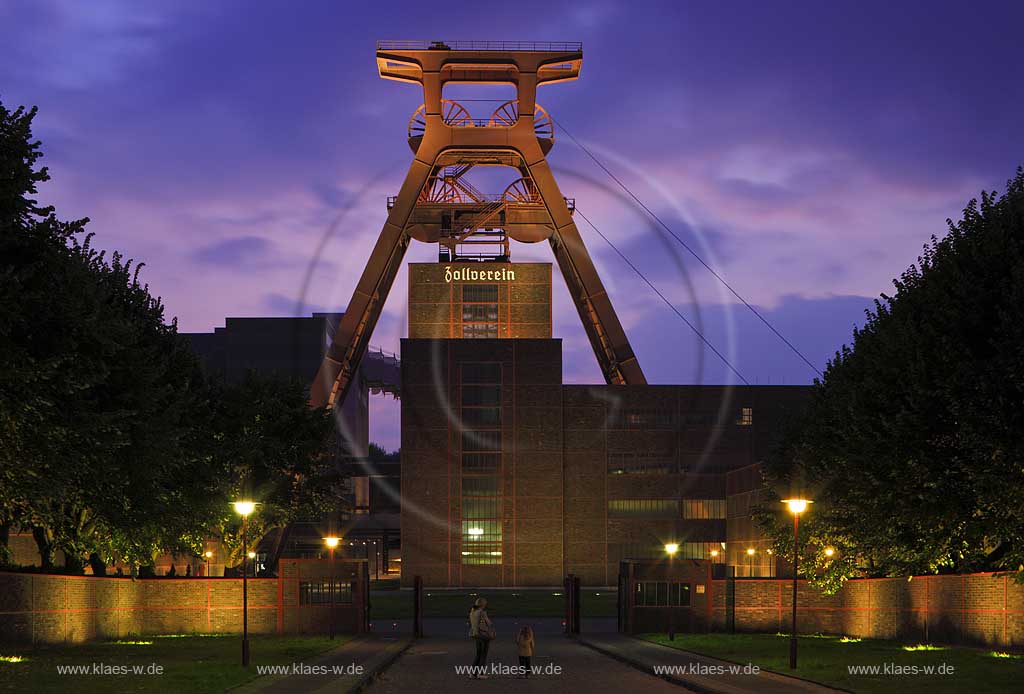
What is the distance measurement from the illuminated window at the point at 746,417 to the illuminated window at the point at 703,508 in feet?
28.2

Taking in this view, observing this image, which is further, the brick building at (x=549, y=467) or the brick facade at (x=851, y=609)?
the brick building at (x=549, y=467)

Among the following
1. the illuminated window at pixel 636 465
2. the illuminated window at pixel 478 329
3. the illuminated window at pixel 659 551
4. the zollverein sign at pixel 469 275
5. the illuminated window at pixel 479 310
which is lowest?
the illuminated window at pixel 659 551

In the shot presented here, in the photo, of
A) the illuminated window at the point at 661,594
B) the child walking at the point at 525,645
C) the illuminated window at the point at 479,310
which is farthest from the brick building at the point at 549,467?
the child walking at the point at 525,645

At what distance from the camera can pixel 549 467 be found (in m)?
133

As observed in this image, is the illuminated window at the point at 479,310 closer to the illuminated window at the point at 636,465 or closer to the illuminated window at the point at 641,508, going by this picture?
the illuminated window at the point at 636,465

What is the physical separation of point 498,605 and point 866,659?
203 ft

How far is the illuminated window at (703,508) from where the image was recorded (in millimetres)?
135875

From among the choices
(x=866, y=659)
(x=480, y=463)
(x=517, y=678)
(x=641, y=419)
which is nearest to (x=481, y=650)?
(x=517, y=678)

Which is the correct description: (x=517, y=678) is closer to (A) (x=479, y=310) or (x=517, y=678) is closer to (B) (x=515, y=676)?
(B) (x=515, y=676)

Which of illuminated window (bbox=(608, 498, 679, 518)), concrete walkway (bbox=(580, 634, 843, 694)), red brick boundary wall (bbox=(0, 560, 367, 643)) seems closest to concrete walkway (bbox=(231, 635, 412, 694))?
concrete walkway (bbox=(580, 634, 843, 694))

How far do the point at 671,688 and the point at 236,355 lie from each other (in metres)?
148

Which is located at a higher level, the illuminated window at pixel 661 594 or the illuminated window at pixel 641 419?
the illuminated window at pixel 641 419

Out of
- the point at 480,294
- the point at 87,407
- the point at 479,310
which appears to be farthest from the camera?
the point at 479,310

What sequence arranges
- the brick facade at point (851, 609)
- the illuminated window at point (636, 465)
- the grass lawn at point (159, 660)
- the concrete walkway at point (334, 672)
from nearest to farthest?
the concrete walkway at point (334, 672) → the grass lawn at point (159, 660) → the brick facade at point (851, 609) → the illuminated window at point (636, 465)
